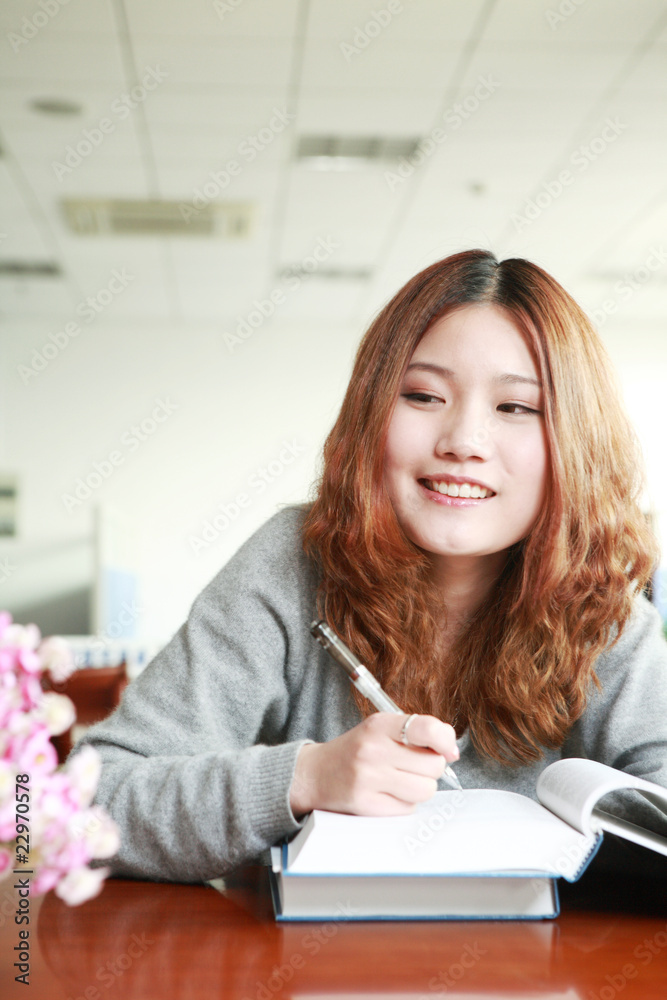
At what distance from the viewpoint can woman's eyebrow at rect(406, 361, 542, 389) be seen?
948 mm

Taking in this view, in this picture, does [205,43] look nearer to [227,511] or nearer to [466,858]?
[466,858]

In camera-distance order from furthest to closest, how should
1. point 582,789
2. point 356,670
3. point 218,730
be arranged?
point 218,730 → point 356,670 → point 582,789

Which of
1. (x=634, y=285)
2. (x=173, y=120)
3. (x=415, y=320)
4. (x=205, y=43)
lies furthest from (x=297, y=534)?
(x=634, y=285)

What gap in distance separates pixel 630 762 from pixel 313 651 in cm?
35

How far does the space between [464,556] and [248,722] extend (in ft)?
1.01

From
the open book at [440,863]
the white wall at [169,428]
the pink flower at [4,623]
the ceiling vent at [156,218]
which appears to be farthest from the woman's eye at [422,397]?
the white wall at [169,428]

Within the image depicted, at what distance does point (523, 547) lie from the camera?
41.1 inches

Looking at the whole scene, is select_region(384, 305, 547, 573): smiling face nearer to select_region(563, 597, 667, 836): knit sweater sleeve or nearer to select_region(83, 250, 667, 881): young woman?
select_region(83, 250, 667, 881): young woman

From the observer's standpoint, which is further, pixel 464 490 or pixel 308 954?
pixel 464 490

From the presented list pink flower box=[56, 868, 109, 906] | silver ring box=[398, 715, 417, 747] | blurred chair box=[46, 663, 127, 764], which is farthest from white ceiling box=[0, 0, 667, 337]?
pink flower box=[56, 868, 109, 906]

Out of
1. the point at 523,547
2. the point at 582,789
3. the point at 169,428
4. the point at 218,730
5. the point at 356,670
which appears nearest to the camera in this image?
the point at 582,789

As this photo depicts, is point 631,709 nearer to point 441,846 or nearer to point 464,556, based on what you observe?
point 464,556

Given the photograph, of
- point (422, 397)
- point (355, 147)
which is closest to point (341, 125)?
point (355, 147)

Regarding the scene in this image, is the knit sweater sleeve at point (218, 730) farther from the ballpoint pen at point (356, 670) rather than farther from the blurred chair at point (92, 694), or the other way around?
the blurred chair at point (92, 694)
